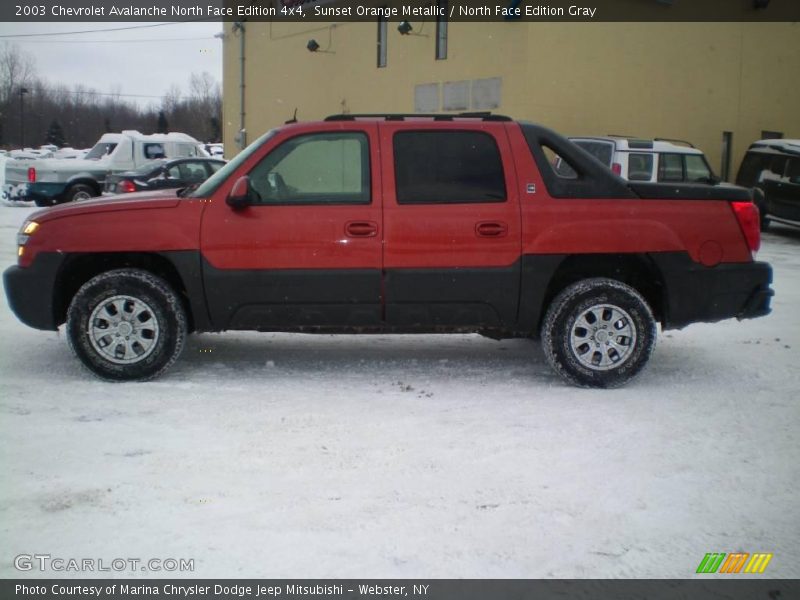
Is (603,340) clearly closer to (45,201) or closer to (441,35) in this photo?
(441,35)

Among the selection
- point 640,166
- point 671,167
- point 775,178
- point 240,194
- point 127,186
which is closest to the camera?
point 240,194

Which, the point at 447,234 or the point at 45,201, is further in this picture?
the point at 45,201

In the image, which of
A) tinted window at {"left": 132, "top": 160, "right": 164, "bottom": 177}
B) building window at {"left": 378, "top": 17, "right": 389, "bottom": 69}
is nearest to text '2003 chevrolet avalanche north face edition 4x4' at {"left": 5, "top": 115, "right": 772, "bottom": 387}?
tinted window at {"left": 132, "top": 160, "right": 164, "bottom": 177}

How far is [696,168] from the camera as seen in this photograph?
15766mm

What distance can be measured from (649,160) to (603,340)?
10.5 metres

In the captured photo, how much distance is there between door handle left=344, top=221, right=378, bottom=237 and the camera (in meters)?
5.49

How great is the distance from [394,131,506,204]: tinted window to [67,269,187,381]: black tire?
1683 millimetres

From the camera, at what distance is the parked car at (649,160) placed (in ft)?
49.7

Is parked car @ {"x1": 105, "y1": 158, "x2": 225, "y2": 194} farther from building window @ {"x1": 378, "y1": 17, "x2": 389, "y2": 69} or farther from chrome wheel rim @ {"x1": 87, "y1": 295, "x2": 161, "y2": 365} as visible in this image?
chrome wheel rim @ {"x1": 87, "y1": 295, "x2": 161, "y2": 365}

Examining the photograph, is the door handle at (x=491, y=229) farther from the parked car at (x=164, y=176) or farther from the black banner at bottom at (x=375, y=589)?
the parked car at (x=164, y=176)

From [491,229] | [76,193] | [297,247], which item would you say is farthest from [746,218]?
[76,193]

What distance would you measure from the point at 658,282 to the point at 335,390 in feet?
7.47

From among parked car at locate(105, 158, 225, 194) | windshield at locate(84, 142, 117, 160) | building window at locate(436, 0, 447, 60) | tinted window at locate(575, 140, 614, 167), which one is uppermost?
building window at locate(436, 0, 447, 60)

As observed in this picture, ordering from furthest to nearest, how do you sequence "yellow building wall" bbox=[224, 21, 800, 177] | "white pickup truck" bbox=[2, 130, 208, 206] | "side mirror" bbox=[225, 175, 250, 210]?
"white pickup truck" bbox=[2, 130, 208, 206] < "yellow building wall" bbox=[224, 21, 800, 177] < "side mirror" bbox=[225, 175, 250, 210]
